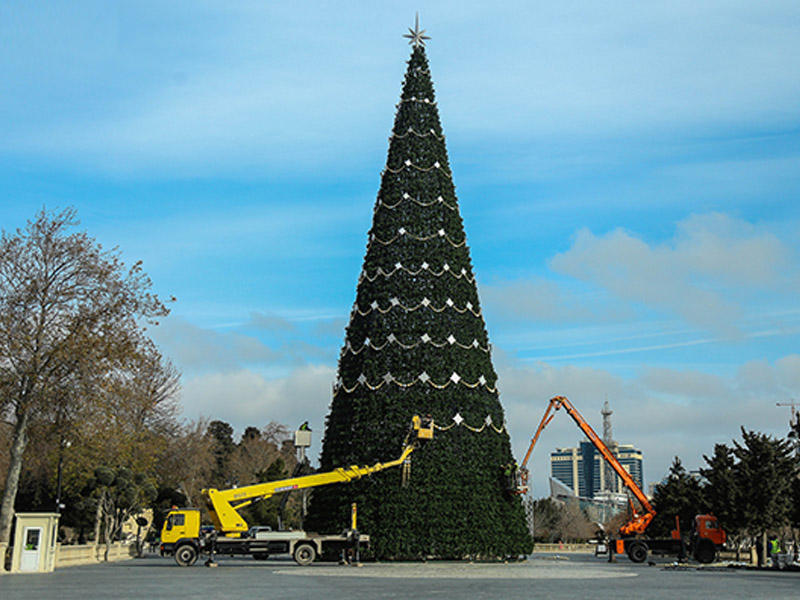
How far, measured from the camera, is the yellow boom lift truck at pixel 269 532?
101ft

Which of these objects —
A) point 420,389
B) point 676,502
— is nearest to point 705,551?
point 676,502

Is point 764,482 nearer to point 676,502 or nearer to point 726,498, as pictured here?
point 726,498

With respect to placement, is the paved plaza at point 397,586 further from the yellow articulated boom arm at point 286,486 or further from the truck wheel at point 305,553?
the yellow articulated boom arm at point 286,486

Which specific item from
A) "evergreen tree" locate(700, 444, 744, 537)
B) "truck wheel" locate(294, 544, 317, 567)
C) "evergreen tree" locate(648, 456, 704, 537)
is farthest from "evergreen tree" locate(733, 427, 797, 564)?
"truck wheel" locate(294, 544, 317, 567)

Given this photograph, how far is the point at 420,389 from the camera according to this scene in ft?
106

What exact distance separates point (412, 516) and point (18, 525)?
14735 mm

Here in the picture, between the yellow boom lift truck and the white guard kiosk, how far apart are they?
5654mm

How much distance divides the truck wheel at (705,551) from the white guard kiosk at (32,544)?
1198 inches

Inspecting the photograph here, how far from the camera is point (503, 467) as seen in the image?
32.3 m

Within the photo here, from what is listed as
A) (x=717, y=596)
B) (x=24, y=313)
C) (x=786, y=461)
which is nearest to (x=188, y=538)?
(x=24, y=313)

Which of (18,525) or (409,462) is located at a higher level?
(409,462)

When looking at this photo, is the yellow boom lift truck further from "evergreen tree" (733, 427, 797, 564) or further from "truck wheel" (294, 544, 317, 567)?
"evergreen tree" (733, 427, 797, 564)

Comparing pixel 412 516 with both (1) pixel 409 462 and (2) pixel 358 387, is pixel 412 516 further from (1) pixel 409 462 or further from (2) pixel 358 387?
(2) pixel 358 387

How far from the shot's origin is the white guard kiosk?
2727cm
